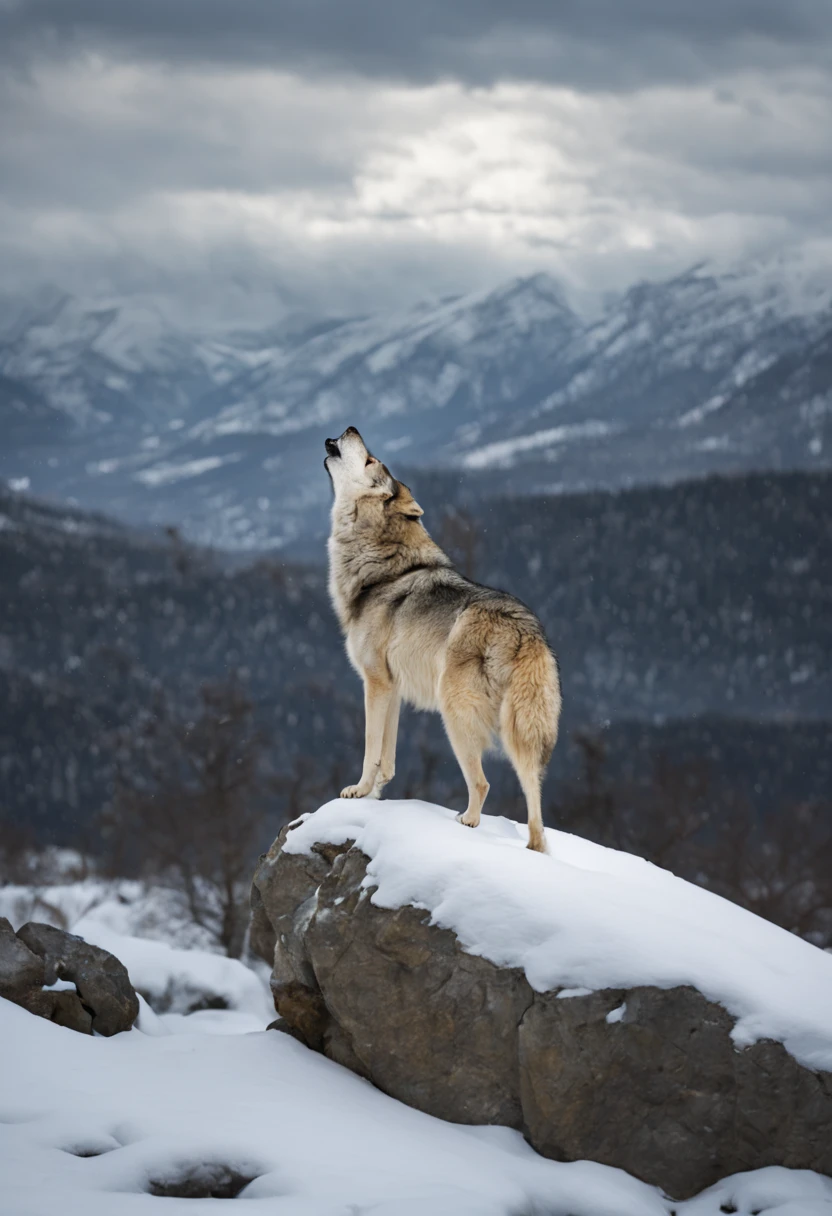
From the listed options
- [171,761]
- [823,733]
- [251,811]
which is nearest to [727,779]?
[823,733]

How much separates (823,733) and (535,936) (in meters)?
186

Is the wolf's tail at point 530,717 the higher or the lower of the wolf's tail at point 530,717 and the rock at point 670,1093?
the higher

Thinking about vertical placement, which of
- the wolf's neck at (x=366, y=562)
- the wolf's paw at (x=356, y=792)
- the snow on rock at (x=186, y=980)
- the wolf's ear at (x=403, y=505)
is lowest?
the snow on rock at (x=186, y=980)

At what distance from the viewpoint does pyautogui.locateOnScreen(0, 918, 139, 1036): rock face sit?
1203 cm

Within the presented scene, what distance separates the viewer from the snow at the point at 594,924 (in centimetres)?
1004

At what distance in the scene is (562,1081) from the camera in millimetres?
10125

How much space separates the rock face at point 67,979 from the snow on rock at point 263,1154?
72cm

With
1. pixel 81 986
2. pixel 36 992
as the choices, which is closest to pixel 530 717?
pixel 81 986

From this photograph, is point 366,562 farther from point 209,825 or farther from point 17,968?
point 209,825

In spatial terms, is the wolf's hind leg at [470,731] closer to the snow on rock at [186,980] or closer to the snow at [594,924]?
the snow at [594,924]

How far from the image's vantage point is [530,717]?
38.2ft

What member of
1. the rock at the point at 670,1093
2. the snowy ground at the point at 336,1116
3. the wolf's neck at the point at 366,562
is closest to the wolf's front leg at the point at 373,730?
the snowy ground at the point at 336,1116

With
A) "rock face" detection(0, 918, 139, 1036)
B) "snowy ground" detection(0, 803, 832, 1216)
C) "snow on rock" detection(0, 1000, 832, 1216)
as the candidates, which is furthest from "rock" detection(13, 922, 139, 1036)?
"snow on rock" detection(0, 1000, 832, 1216)

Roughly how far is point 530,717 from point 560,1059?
309 cm
